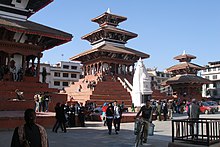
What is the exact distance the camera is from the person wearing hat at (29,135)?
3605 mm

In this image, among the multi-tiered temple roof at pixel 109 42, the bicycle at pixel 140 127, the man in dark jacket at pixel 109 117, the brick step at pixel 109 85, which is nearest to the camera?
the bicycle at pixel 140 127

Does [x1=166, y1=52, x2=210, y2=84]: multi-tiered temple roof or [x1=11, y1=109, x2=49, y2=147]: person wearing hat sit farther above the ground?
[x1=166, y1=52, x2=210, y2=84]: multi-tiered temple roof

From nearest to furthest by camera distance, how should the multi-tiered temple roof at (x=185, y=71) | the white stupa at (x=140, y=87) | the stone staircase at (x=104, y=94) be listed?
the white stupa at (x=140, y=87), the stone staircase at (x=104, y=94), the multi-tiered temple roof at (x=185, y=71)

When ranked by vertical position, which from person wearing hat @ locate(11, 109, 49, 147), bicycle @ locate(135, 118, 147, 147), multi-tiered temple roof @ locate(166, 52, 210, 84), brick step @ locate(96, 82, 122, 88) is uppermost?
multi-tiered temple roof @ locate(166, 52, 210, 84)

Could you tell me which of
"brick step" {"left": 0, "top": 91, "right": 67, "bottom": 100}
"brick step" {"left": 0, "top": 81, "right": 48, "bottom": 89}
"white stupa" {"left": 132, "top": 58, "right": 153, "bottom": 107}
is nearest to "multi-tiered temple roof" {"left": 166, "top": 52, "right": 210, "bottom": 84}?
"white stupa" {"left": 132, "top": 58, "right": 153, "bottom": 107}

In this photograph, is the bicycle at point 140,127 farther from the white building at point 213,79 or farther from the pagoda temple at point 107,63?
the white building at point 213,79

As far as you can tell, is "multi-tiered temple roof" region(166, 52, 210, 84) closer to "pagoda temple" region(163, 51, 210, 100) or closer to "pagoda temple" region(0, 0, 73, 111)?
"pagoda temple" region(163, 51, 210, 100)

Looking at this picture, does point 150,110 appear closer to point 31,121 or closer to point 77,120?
point 31,121

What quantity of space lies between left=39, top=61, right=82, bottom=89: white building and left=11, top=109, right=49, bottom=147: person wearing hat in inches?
2444

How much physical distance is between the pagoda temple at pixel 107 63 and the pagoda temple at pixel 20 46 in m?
7.43

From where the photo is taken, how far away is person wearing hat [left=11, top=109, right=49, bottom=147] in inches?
142

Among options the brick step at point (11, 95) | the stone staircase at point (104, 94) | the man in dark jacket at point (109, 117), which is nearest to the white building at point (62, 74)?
the stone staircase at point (104, 94)

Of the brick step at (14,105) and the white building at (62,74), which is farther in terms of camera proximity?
the white building at (62,74)

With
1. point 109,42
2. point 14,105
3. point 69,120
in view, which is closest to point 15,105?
point 14,105
